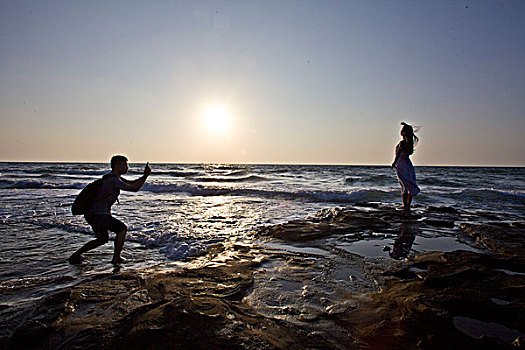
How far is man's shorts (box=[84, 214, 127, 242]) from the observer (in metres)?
4.27

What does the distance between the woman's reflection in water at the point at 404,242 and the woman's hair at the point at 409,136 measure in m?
2.38

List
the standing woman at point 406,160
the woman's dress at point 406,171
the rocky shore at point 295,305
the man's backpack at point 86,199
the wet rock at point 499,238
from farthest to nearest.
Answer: the woman's dress at point 406,171, the standing woman at point 406,160, the wet rock at point 499,238, the man's backpack at point 86,199, the rocky shore at point 295,305

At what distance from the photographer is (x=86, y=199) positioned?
13.6 ft

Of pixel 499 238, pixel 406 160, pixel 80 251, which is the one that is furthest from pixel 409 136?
pixel 80 251

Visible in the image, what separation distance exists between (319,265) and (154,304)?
90.5 inches

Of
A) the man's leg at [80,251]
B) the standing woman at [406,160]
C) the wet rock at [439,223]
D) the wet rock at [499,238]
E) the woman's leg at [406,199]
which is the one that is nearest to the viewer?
the man's leg at [80,251]

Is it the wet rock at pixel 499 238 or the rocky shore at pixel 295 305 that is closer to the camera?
→ the rocky shore at pixel 295 305

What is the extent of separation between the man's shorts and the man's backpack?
0.15m

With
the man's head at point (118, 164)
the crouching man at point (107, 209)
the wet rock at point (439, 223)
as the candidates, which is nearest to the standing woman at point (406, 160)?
the wet rock at point (439, 223)

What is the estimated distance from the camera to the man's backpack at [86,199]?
412 cm

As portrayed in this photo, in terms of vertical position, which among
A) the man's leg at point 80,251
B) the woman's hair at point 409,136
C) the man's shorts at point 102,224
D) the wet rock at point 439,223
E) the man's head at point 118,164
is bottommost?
the man's leg at point 80,251

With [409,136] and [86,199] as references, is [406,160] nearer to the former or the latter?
[409,136]

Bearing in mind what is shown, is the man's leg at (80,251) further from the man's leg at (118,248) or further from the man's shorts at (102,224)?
the man's leg at (118,248)

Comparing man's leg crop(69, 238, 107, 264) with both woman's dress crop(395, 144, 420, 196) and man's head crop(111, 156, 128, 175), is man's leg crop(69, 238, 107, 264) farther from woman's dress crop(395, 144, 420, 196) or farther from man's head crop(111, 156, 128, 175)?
woman's dress crop(395, 144, 420, 196)
